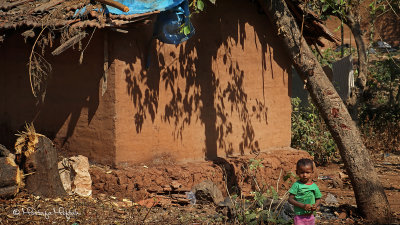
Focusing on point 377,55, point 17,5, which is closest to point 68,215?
point 17,5

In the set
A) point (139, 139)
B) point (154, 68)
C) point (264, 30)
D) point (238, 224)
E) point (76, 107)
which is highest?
point (264, 30)

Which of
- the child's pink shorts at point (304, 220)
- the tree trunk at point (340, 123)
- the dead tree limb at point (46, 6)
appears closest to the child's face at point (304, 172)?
the child's pink shorts at point (304, 220)

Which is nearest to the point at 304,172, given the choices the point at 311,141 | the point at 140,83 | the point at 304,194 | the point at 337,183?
the point at 304,194

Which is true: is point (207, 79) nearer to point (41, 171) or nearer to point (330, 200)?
point (330, 200)

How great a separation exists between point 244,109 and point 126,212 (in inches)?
111

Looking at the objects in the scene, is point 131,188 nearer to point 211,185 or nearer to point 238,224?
point 211,185

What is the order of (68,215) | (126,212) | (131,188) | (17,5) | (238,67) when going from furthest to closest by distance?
1. (238,67)
2. (17,5)
3. (131,188)
4. (126,212)
5. (68,215)

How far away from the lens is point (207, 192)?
22.1 feet

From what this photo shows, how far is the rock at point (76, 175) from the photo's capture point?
20.6 feet

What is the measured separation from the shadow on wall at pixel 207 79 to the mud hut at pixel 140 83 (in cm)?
1

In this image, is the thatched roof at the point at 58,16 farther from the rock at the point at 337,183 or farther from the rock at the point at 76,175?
the rock at the point at 337,183

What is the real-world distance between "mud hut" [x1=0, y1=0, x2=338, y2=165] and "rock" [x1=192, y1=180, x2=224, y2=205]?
533 mm

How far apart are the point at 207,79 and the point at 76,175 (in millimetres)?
2350

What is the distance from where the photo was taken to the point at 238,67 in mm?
7902
